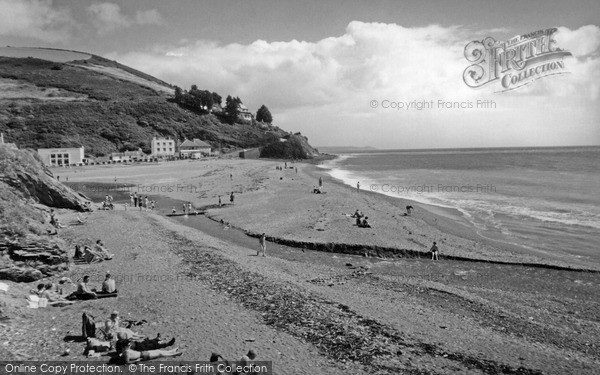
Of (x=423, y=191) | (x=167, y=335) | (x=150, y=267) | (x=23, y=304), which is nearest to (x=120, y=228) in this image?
(x=150, y=267)

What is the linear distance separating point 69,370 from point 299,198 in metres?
28.8

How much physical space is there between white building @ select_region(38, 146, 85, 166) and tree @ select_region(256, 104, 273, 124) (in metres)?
Result: 75.9

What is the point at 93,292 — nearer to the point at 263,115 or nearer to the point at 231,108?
the point at 231,108

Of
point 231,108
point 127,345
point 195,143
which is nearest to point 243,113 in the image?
point 231,108

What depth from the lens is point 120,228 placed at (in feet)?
78.6

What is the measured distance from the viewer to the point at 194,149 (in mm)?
104812

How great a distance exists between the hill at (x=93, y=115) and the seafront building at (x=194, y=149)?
368 inches

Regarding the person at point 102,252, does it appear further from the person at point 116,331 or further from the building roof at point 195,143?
the building roof at point 195,143

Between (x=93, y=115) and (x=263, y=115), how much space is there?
2451 inches

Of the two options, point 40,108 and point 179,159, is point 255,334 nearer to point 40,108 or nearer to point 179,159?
point 179,159

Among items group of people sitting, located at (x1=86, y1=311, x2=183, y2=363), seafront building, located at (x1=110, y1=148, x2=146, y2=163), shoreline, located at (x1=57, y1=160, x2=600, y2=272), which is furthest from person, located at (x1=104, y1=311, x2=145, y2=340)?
seafront building, located at (x1=110, y1=148, x2=146, y2=163)

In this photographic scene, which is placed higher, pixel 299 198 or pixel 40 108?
pixel 40 108

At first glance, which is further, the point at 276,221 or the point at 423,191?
the point at 423,191

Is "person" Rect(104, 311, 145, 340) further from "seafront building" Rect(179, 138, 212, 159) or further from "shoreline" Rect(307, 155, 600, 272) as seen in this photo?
"seafront building" Rect(179, 138, 212, 159)
